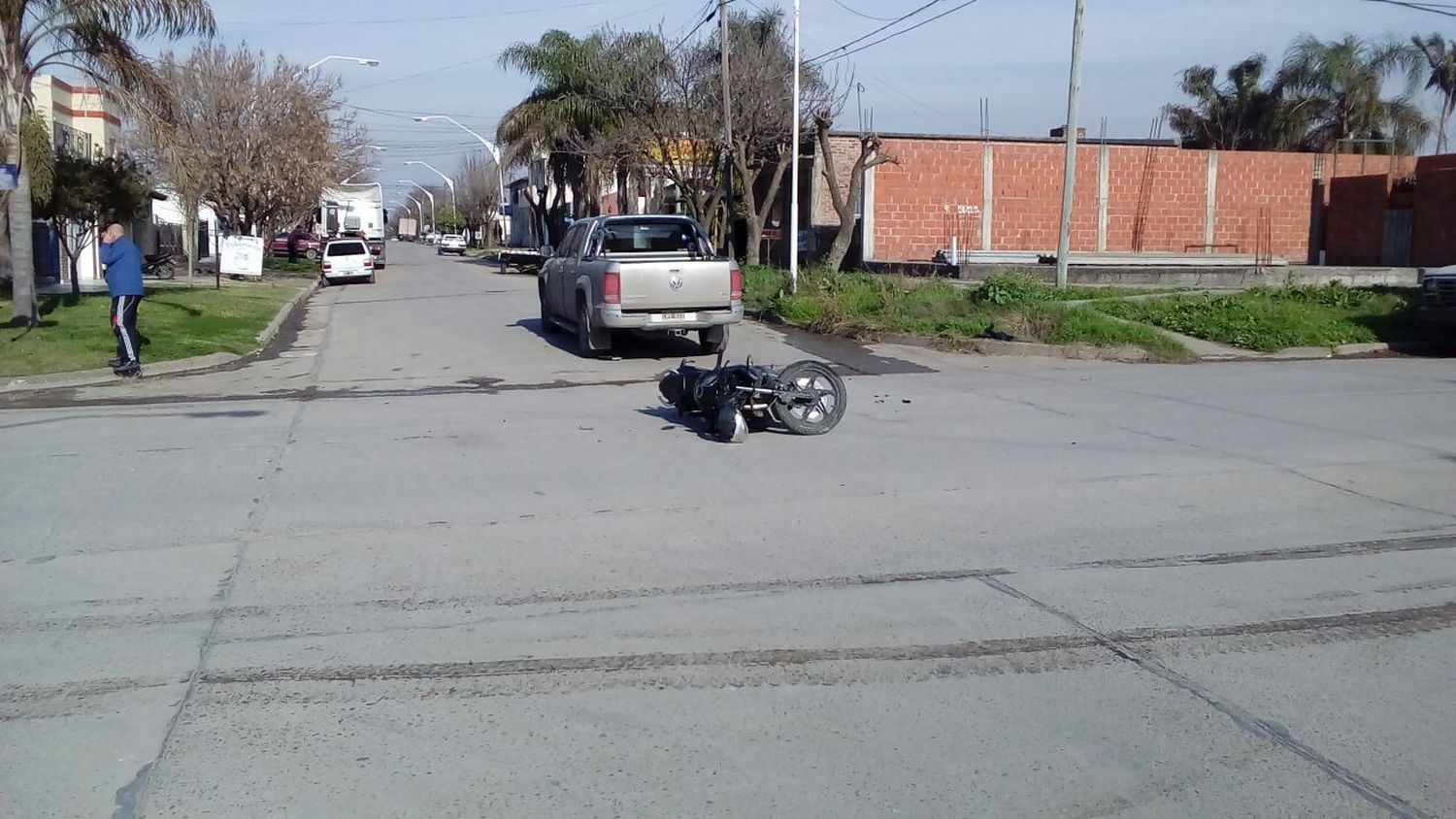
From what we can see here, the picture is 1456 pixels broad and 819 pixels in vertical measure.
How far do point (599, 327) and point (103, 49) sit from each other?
30.7 feet

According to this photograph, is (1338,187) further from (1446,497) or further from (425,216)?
(425,216)

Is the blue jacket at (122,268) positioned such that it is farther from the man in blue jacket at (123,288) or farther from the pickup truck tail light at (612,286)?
the pickup truck tail light at (612,286)

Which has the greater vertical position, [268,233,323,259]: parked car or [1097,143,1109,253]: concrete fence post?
[1097,143,1109,253]: concrete fence post

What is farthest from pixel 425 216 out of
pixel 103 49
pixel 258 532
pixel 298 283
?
pixel 258 532

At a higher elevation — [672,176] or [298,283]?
[672,176]

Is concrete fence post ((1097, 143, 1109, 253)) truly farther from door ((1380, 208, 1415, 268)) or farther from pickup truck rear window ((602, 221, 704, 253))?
pickup truck rear window ((602, 221, 704, 253))

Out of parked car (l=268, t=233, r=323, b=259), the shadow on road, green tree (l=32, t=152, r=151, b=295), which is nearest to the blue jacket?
the shadow on road

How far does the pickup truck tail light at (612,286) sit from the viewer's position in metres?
16.7

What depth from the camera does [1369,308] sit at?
67.9ft

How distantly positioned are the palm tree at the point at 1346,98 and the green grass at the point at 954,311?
33500mm

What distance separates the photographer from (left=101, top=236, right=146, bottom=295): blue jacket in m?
15.0

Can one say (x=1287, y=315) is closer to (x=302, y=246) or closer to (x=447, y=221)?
(x=302, y=246)

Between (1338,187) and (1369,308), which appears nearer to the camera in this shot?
(1369,308)

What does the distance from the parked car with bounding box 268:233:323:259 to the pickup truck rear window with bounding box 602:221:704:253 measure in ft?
147
